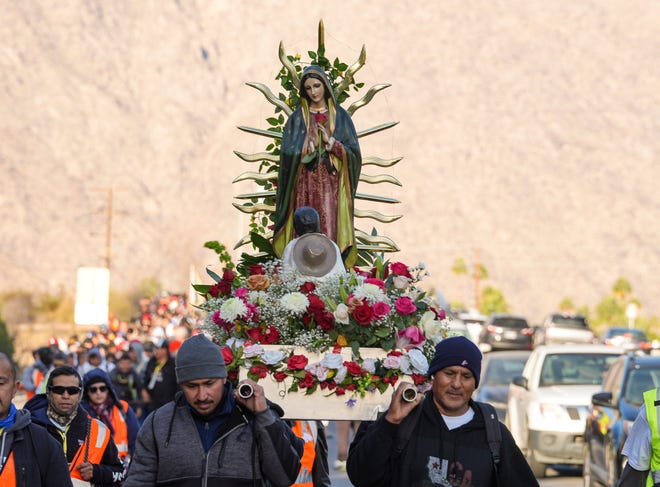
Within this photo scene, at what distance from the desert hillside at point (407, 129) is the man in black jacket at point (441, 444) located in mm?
86500

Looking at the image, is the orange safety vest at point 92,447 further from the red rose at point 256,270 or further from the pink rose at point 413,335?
the pink rose at point 413,335

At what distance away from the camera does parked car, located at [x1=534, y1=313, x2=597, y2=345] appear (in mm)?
54125

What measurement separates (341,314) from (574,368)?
12.6 m

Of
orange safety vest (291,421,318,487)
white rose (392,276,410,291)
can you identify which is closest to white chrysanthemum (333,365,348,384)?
white rose (392,276,410,291)

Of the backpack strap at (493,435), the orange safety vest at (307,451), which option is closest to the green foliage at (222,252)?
the orange safety vest at (307,451)

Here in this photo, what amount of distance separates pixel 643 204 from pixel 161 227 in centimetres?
3826

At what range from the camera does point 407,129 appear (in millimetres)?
136500

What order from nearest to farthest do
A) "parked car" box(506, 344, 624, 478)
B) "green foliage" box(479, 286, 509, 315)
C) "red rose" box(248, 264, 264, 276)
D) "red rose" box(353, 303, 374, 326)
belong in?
1. "red rose" box(353, 303, 374, 326)
2. "red rose" box(248, 264, 264, 276)
3. "parked car" box(506, 344, 624, 478)
4. "green foliage" box(479, 286, 509, 315)

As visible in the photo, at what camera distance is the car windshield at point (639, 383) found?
51.2 feet

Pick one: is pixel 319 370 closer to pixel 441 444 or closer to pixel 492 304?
pixel 441 444

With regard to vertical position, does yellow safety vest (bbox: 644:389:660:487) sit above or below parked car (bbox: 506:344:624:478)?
below

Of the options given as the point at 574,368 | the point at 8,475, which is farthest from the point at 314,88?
the point at 574,368

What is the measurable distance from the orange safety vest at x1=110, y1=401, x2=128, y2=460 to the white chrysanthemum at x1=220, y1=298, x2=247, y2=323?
222cm

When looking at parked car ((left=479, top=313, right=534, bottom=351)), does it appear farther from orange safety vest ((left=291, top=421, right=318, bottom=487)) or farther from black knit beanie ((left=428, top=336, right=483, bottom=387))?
black knit beanie ((left=428, top=336, right=483, bottom=387))
